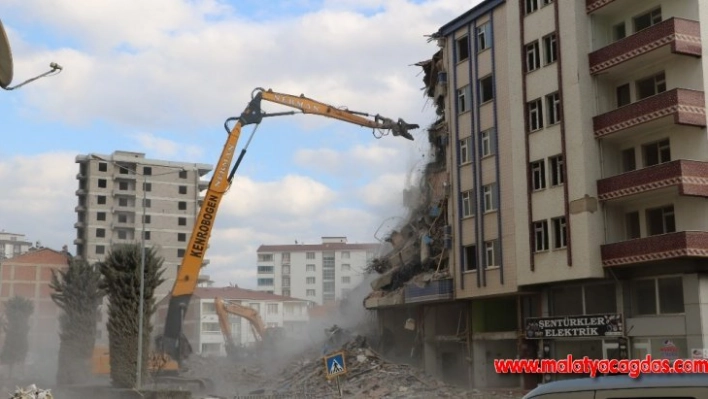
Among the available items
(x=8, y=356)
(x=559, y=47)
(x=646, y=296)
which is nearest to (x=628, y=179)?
(x=646, y=296)

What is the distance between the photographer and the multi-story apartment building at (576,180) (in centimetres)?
3153

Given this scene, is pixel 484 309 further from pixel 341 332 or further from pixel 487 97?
pixel 341 332

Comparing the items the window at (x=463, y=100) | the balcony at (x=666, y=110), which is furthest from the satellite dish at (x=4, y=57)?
the window at (x=463, y=100)

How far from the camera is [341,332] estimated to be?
181 ft

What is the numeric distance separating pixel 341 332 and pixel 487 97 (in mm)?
20294

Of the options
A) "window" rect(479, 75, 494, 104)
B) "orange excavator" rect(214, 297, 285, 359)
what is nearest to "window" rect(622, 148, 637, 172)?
"window" rect(479, 75, 494, 104)

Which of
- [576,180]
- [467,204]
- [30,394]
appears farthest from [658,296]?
[30,394]

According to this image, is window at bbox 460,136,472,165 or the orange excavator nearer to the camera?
window at bbox 460,136,472,165

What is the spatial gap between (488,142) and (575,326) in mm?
10717

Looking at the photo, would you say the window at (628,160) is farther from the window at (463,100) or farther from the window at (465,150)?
the window at (463,100)

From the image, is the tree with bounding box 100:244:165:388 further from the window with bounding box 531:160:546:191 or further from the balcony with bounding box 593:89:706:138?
the balcony with bounding box 593:89:706:138

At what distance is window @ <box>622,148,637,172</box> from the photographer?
114ft

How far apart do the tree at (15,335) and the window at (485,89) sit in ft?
193

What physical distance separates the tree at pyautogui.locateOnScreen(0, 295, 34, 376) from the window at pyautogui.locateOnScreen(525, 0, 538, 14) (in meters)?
63.5
